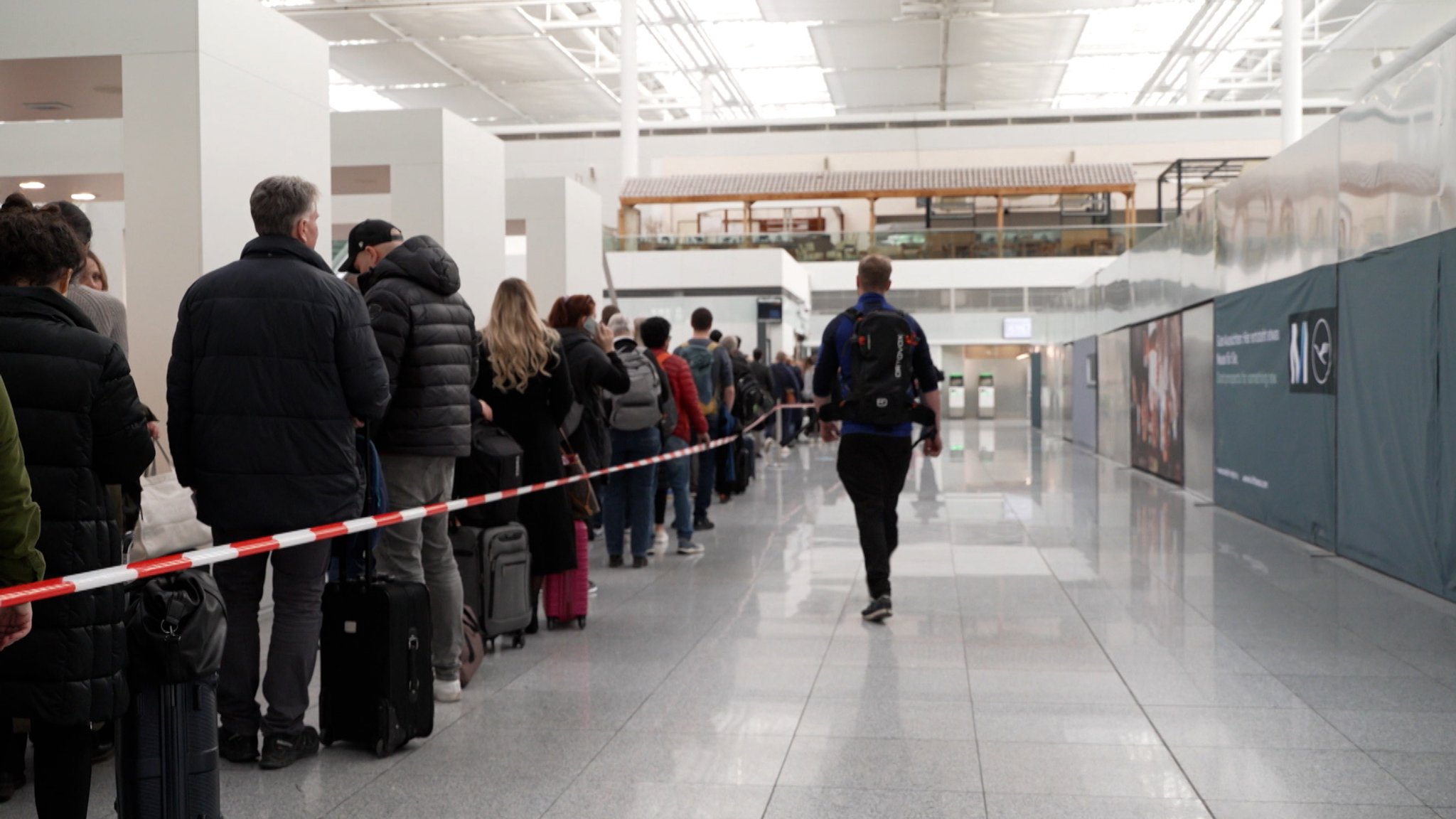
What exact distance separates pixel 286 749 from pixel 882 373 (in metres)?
3.53

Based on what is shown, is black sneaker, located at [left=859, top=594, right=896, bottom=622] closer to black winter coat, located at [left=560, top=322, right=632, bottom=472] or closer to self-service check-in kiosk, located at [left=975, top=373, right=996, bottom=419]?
black winter coat, located at [left=560, top=322, right=632, bottom=472]

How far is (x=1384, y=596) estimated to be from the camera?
724 centimetres

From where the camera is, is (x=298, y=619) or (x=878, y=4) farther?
(x=878, y=4)

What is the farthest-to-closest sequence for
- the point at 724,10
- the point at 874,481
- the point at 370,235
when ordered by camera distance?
the point at 724,10 < the point at 874,481 < the point at 370,235

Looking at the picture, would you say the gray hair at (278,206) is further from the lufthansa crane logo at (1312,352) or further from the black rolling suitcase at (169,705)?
the lufthansa crane logo at (1312,352)

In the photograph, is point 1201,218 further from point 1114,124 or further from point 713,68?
point 1114,124

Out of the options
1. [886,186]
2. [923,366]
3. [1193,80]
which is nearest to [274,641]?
[923,366]

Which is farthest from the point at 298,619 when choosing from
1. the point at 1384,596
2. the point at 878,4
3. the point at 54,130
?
the point at 878,4

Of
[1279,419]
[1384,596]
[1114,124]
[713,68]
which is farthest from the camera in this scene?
[1114,124]

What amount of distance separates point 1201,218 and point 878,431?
7.75 meters

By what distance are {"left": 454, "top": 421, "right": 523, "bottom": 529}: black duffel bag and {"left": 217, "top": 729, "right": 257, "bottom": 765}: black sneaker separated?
1.76 m

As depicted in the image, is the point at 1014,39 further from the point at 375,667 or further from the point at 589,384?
the point at 375,667

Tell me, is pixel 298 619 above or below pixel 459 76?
below

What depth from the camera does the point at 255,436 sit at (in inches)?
159
